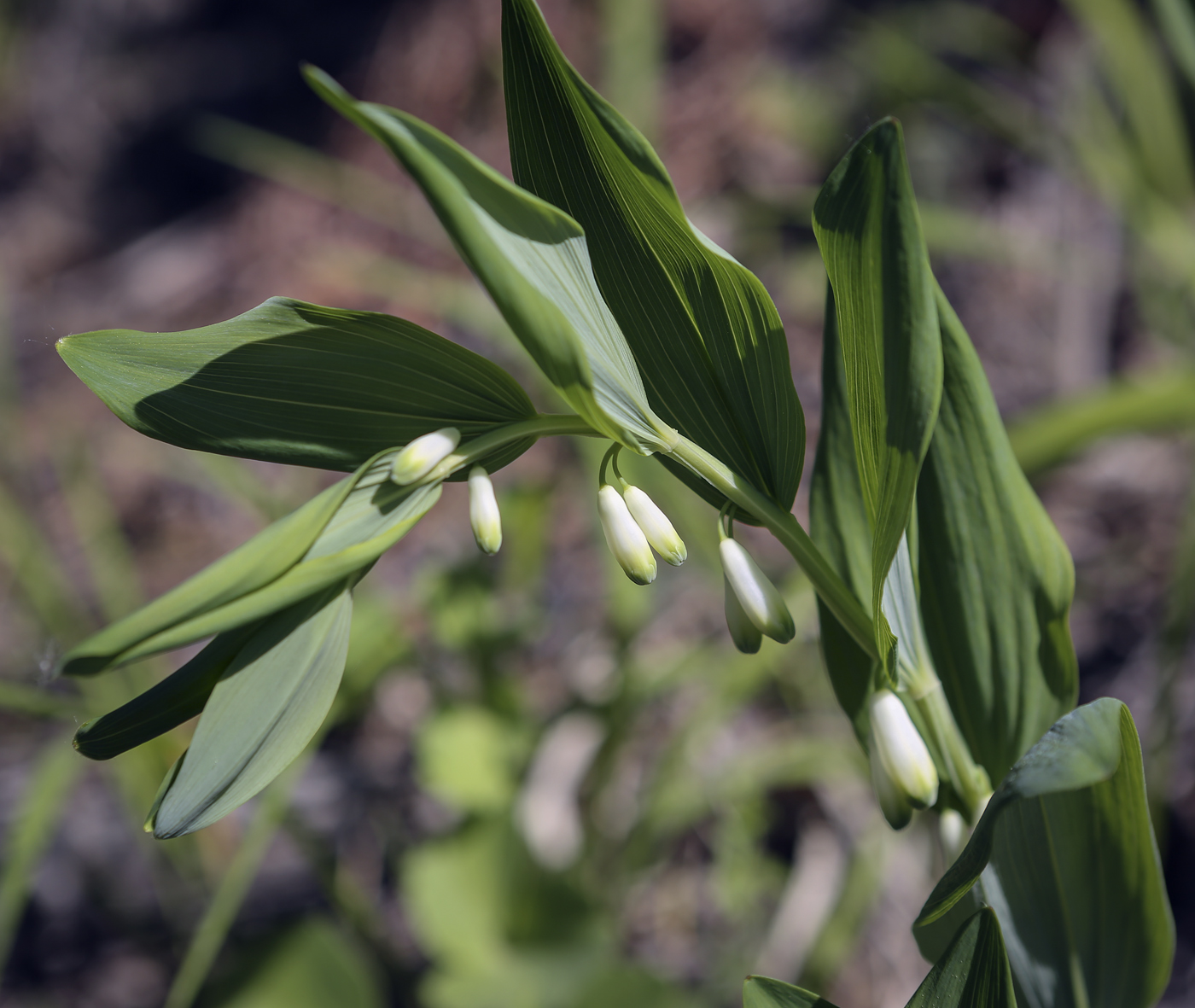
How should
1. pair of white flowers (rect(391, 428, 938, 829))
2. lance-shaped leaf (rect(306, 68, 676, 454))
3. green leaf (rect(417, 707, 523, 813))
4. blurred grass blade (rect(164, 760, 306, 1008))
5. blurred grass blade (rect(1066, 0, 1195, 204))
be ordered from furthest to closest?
1. blurred grass blade (rect(1066, 0, 1195, 204))
2. green leaf (rect(417, 707, 523, 813))
3. blurred grass blade (rect(164, 760, 306, 1008))
4. pair of white flowers (rect(391, 428, 938, 829))
5. lance-shaped leaf (rect(306, 68, 676, 454))

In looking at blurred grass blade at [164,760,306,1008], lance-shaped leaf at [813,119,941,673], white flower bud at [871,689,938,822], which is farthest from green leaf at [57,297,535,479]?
blurred grass blade at [164,760,306,1008]

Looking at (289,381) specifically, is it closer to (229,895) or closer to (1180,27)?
(229,895)

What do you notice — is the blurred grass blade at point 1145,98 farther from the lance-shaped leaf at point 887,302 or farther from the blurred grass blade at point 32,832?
the blurred grass blade at point 32,832

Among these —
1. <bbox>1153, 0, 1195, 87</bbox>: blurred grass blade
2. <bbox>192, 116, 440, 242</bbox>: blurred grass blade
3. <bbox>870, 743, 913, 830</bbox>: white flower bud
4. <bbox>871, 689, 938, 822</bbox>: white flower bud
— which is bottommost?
<bbox>870, 743, 913, 830</bbox>: white flower bud

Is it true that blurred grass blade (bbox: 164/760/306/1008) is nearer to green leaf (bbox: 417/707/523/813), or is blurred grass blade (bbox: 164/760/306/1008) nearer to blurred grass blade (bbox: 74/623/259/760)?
green leaf (bbox: 417/707/523/813)

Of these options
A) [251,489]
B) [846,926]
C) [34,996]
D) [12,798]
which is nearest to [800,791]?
[846,926]

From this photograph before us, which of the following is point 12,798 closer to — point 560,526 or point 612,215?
point 560,526

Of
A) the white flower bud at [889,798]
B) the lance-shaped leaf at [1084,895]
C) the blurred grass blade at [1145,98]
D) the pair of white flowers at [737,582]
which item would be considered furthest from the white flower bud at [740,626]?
the blurred grass blade at [1145,98]
